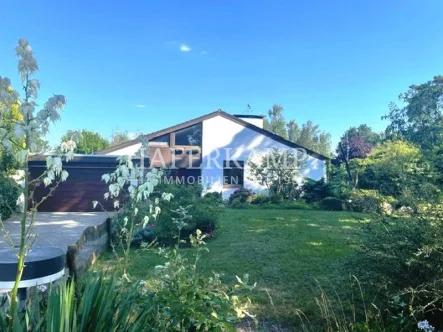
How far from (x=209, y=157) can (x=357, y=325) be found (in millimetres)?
16296

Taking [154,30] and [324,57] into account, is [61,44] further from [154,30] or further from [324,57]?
[324,57]

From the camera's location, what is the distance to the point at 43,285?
9.22 feet

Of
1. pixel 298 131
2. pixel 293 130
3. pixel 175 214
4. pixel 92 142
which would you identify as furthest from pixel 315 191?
pixel 298 131

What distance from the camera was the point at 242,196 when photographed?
17188mm

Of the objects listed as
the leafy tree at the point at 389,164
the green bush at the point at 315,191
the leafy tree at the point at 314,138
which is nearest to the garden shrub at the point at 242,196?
the green bush at the point at 315,191

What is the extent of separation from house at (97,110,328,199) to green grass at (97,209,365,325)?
9.02 metres

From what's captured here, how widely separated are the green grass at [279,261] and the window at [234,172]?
30.4 ft

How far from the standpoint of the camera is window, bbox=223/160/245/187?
62.6ft

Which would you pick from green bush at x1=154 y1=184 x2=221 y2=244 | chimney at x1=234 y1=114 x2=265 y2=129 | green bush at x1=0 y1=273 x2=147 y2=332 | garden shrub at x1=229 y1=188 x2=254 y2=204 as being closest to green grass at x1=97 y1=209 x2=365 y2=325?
green bush at x1=154 y1=184 x2=221 y2=244

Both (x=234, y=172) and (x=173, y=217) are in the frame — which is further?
(x=234, y=172)

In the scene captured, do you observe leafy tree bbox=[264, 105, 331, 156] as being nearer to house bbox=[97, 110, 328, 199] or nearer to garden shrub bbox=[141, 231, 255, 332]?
house bbox=[97, 110, 328, 199]

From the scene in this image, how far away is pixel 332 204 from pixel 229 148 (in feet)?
22.8

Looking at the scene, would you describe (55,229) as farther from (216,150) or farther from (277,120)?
(277,120)

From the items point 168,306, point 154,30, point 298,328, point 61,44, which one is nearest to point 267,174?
point 154,30
